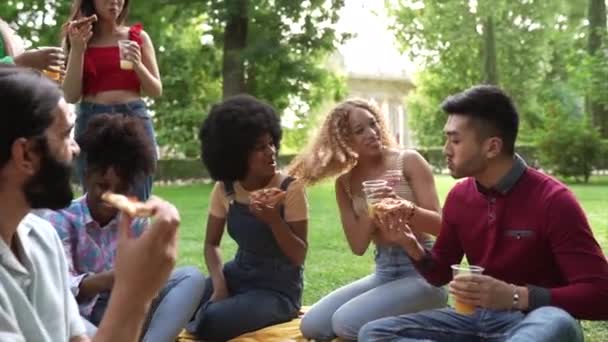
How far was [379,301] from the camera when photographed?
4062mm

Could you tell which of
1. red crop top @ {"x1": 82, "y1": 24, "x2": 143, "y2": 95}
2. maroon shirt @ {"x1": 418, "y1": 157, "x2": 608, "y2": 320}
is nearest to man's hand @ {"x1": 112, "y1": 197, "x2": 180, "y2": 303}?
maroon shirt @ {"x1": 418, "y1": 157, "x2": 608, "y2": 320}

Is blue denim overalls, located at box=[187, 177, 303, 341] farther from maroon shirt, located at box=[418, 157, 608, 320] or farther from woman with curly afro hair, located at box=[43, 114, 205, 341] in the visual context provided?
maroon shirt, located at box=[418, 157, 608, 320]

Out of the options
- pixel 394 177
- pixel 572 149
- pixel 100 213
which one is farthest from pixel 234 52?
pixel 100 213

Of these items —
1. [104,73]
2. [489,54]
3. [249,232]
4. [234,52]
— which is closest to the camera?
[249,232]

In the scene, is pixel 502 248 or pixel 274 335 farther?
pixel 274 335

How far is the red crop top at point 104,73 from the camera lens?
4.79 meters

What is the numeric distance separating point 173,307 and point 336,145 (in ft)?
4.27

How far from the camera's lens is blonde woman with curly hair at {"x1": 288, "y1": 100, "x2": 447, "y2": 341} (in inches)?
160

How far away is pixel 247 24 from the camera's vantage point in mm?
19328

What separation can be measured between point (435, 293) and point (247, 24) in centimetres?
1597

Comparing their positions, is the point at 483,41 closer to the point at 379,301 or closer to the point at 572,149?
the point at 572,149

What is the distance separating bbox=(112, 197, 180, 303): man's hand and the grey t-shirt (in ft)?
1.18

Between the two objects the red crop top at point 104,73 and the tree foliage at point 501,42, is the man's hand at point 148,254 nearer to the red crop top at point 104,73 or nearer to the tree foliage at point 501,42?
the red crop top at point 104,73

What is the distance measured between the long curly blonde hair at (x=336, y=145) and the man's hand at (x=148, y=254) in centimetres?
265
